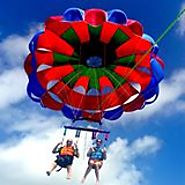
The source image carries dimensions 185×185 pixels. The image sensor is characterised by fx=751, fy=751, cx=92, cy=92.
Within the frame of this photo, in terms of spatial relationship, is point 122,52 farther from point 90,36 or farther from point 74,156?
point 74,156

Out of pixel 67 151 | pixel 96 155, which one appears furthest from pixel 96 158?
pixel 67 151

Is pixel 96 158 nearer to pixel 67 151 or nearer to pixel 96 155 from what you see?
pixel 96 155

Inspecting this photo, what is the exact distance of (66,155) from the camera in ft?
70.8

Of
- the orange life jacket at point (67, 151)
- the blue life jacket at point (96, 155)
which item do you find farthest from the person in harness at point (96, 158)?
the orange life jacket at point (67, 151)

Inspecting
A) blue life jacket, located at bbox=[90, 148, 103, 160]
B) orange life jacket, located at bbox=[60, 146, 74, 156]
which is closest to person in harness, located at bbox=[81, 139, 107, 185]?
blue life jacket, located at bbox=[90, 148, 103, 160]

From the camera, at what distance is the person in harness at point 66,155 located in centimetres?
2158

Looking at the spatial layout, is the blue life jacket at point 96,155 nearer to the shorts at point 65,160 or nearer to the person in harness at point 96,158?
the person in harness at point 96,158

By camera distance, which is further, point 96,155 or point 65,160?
point 96,155

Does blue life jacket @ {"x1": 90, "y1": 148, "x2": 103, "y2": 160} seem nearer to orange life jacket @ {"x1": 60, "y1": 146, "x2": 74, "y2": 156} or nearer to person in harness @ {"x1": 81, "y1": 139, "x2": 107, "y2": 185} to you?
person in harness @ {"x1": 81, "y1": 139, "x2": 107, "y2": 185}

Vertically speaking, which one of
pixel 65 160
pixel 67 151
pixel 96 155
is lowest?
pixel 65 160

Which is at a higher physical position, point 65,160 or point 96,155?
point 96,155

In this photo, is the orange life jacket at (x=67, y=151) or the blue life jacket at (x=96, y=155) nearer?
the orange life jacket at (x=67, y=151)

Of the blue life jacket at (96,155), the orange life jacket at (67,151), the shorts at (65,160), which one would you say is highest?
the blue life jacket at (96,155)

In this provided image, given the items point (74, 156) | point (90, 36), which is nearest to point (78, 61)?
point (90, 36)
